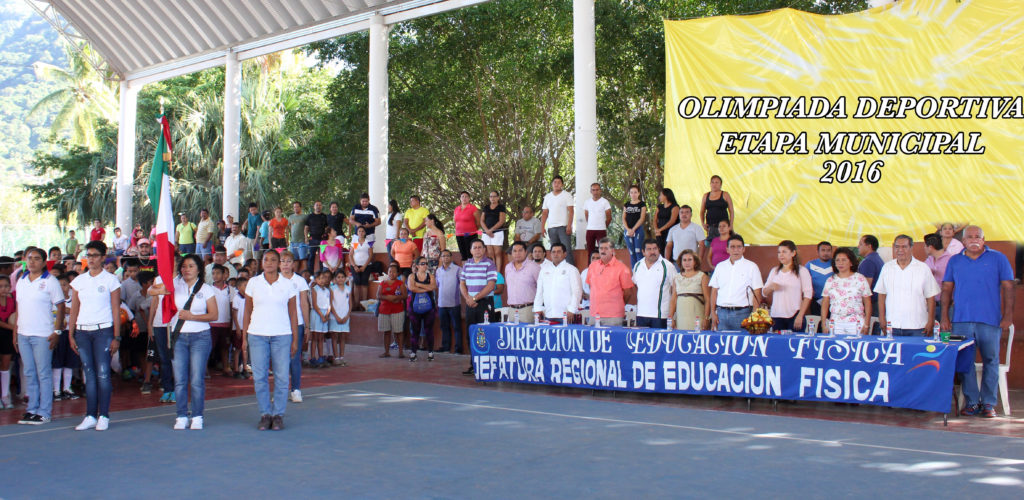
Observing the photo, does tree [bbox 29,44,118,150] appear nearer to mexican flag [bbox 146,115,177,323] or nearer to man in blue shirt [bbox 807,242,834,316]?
mexican flag [bbox 146,115,177,323]

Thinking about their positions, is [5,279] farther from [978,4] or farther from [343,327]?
[978,4]

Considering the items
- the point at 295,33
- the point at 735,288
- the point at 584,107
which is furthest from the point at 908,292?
the point at 295,33

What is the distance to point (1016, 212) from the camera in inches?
502

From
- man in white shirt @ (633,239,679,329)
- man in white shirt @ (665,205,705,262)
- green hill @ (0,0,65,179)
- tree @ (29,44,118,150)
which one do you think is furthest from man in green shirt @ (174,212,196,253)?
green hill @ (0,0,65,179)

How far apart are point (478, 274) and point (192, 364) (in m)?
5.84

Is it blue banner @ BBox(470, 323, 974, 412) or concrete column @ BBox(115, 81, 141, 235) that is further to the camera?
concrete column @ BBox(115, 81, 141, 235)

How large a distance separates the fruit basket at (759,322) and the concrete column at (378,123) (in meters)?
11.4

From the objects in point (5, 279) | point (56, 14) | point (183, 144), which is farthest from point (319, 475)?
point (183, 144)

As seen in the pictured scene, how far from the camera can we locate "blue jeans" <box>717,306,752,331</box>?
36.0 feet

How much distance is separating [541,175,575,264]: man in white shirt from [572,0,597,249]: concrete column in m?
0.88

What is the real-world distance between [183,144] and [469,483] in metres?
31.8

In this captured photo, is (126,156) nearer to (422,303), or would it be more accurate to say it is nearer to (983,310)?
(422,303)

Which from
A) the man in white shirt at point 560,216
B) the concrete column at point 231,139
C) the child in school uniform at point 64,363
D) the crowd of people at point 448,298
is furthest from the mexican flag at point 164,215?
the concrete column at point 231,139

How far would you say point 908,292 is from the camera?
10.0m
